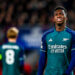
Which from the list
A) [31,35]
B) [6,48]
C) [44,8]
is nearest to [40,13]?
[44,8]

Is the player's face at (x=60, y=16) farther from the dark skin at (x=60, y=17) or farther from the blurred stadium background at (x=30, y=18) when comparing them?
the blurred stadium background at (x=30, y=18)

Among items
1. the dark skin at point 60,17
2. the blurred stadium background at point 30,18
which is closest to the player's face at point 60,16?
the dark skin at point 60,17

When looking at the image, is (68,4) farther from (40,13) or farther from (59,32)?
(59,32)

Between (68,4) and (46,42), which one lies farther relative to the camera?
(68,4)

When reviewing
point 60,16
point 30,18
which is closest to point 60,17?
point 60,16

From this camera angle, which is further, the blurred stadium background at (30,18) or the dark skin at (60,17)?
the blurred stadium background at (30,18)

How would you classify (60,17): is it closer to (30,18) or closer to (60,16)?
(60,16)

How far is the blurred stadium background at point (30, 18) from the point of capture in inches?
489

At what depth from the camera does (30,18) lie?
1457 cm

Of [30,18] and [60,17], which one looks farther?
[30,18]

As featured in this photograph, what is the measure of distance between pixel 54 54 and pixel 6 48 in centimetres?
304

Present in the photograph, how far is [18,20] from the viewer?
14.6 meters

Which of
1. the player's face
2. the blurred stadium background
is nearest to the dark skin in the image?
the player's face

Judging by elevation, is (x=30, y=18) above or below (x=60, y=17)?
above
